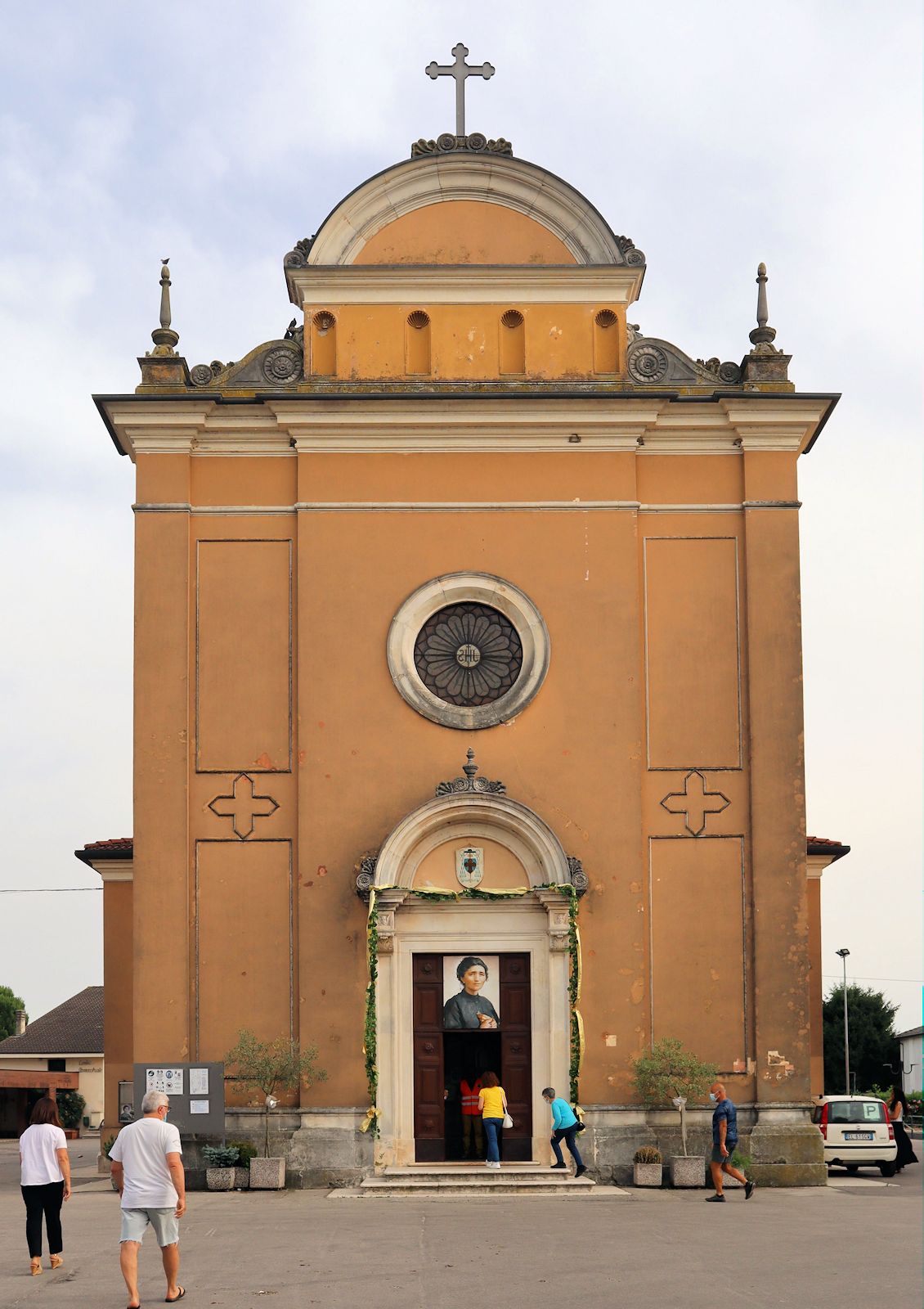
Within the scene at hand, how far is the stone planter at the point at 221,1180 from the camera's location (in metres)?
20.6

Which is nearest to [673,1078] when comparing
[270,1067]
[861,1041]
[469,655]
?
[270,1067]

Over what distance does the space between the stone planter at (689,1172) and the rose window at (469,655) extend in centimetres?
616

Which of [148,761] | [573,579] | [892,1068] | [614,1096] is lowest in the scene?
[892,1068]

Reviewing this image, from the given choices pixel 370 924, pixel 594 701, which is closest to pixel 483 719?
pixel 594 701

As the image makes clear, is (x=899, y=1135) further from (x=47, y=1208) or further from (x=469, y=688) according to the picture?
(x=47, y=1208)

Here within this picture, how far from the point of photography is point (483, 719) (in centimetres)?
2217

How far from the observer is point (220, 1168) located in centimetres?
2066

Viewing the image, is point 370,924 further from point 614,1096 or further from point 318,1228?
point 318,1228

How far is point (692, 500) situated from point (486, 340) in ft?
11.5

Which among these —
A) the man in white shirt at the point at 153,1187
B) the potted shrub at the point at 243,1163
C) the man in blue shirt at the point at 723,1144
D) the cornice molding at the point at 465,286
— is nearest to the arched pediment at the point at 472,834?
the man in blue shirt at the point at 723,1144

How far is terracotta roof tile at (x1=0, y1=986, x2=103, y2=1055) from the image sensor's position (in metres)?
53.7

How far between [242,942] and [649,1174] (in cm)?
573

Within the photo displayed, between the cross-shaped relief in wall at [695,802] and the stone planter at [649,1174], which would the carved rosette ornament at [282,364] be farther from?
the stone planter at [649,1174]

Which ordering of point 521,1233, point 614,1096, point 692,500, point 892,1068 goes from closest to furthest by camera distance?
point 521,1233 < point 614,1096 < point 692,500 < point 892,1068
